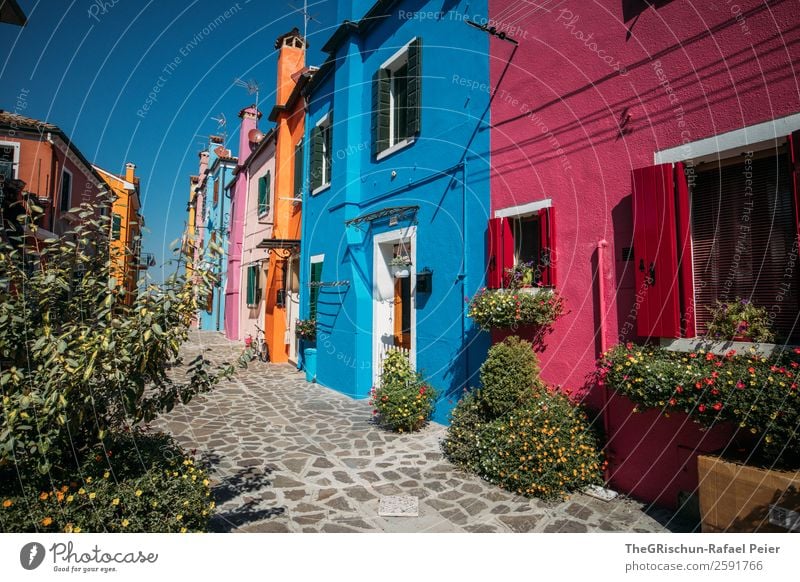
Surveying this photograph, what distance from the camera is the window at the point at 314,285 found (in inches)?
443

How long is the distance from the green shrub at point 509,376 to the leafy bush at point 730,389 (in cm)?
119

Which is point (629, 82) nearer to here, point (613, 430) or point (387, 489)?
point (613, 430)

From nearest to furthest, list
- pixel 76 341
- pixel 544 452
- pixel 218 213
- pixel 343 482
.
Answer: pixel 76 341 < pixel 544 452 < pixel 343 482 < pixel 218 213

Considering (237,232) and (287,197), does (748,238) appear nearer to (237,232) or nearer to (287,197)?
(287,197)

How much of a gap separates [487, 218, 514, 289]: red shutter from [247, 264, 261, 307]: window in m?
13.2

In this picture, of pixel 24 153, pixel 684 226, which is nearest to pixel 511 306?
pixel 684 226

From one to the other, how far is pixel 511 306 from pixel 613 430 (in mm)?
1785

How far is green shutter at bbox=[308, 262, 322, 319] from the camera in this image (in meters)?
11.3

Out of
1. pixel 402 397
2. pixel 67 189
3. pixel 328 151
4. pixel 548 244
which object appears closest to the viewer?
pixel 548 244

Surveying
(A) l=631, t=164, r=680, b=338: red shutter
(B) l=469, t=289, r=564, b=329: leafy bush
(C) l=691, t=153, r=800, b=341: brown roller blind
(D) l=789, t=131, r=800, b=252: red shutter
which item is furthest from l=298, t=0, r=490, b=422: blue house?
(D) l=789, t=131, r=800, b=252: red shutter

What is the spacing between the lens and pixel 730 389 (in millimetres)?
3256

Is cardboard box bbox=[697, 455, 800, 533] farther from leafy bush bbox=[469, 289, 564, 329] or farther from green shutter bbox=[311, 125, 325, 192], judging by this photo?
green shutter bbox=[311, 125, 325, 192]

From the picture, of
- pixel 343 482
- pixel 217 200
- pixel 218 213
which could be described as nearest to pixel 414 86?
pixel 343 482

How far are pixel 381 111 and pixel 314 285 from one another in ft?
16.0
